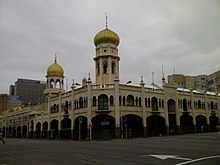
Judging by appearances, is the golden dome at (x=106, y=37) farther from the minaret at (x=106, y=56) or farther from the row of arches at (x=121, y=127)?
the row of arches at (x=121, y=127)

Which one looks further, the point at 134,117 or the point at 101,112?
the point at 134,117

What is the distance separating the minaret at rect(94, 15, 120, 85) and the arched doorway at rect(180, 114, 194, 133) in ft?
63.7

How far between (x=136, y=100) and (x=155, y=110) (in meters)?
5.07

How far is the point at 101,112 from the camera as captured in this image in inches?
1812

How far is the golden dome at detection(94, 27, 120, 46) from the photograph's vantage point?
54062mm

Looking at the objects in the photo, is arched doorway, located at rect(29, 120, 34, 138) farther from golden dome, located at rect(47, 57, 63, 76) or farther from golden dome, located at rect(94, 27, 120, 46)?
golden dome, located at rect(94, 27, 120, 46)

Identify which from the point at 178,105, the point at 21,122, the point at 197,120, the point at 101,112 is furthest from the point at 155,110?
the point at 21,122

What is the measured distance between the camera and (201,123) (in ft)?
216

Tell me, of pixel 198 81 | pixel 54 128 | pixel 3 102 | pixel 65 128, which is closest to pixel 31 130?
pixel 54 128

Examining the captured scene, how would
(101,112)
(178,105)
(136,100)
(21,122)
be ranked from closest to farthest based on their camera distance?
1. (101,112)
2. (136,100)
3. (178,105)
4. (21,122)

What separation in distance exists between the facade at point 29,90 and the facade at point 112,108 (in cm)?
8923

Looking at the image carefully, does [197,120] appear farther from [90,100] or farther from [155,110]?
[90,100]

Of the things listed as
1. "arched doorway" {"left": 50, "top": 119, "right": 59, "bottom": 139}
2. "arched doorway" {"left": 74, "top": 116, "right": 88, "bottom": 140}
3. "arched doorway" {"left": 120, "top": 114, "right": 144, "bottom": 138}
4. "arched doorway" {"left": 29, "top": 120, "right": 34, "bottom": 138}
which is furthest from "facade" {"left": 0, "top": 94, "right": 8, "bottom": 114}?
"arched doorway" {"left": 120, "top": 114, "right": 144, "bottom": 138}

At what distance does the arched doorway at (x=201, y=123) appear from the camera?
63628 mm
